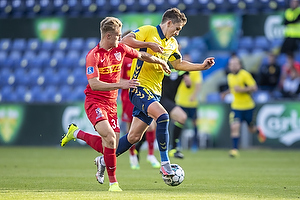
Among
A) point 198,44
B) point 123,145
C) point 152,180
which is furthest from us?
point 198,44

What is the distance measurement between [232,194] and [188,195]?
490 millimetres

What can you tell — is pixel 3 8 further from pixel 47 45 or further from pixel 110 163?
pixel 110 163

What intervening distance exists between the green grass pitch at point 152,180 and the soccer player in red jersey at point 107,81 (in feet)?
1.57

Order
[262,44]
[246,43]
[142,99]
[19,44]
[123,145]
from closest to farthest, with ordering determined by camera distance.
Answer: [142,99] → [123,145] → [262,44] → [246,43] → [19,44]

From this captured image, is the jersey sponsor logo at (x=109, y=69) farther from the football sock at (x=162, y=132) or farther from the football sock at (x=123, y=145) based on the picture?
the football sock at (x=123, y=145)

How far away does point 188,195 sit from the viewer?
6.11 m

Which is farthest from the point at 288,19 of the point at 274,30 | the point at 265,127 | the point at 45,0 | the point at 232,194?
the point at 232,194

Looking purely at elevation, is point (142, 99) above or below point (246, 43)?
above

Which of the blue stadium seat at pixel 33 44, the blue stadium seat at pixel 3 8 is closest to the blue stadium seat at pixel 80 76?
the blue stadium seat at pixel 33 44

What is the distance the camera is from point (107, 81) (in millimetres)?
6766

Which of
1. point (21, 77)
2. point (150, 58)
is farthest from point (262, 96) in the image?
point (150, 58)

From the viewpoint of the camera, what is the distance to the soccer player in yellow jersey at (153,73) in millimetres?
6996

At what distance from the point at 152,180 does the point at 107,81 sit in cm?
187

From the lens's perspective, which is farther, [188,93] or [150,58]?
[188,93]
